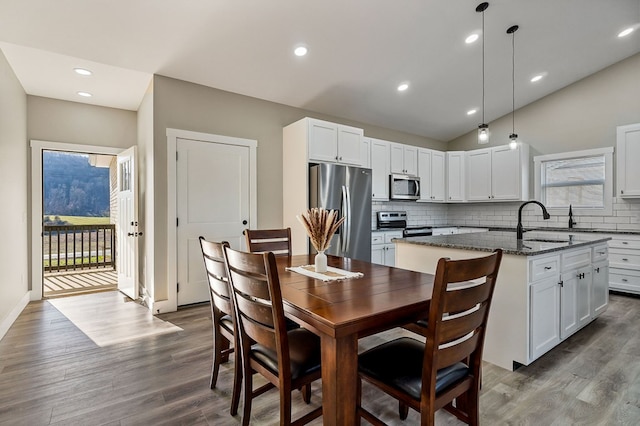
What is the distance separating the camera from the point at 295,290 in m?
1.56

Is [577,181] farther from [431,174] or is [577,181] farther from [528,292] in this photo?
[528,292]

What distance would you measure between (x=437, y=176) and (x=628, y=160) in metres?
2.55

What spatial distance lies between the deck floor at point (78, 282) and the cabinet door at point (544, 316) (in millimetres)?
5162

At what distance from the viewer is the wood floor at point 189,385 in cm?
178

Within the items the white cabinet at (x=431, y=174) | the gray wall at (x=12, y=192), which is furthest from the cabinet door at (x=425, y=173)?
the gray wall at (x=12, y=192)

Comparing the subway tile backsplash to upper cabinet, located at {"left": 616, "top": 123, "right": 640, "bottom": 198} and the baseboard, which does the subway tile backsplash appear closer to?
upper cabinet, located at {"left": 616, "top": 123, "right": 640, "bottom": 198}

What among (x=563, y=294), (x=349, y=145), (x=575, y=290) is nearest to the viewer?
(x=563, y=294)

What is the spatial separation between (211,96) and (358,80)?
186 cm

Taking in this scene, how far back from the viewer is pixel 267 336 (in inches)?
54.9

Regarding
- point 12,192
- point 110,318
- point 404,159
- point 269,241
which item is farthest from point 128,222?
point 404,159

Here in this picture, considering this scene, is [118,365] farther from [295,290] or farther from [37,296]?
[37,296]

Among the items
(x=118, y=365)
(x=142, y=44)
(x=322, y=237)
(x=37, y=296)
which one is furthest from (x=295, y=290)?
(x=37, y=296)

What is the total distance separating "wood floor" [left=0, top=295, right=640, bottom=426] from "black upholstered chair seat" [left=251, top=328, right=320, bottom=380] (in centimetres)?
47

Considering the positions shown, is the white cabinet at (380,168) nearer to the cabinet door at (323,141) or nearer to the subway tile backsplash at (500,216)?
the subway tile backsplash at (500,216)
